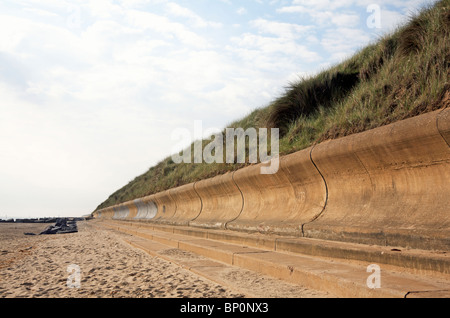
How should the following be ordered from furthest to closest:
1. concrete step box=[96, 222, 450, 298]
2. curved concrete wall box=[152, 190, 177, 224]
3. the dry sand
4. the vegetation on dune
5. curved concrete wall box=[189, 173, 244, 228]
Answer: curved concrete wall box=[152, 190, 177, 224], curved concrete wall box=[189, 173, 244, 228], the vegetation on dune, the dry sand, concrete step box=[96, 222, 450, 298]

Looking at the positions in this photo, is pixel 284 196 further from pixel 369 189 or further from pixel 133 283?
pixel 133 283

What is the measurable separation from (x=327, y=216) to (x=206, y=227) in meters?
4.84

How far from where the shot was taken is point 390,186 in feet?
13.3

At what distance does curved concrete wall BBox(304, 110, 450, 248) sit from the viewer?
11.3 feet

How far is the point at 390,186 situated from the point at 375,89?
2.05 meters

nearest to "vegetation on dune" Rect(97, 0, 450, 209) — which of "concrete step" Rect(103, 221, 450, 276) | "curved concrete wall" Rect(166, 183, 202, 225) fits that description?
"concrete step" Rect(103, 221, 450, 276)

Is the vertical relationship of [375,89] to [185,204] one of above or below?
above

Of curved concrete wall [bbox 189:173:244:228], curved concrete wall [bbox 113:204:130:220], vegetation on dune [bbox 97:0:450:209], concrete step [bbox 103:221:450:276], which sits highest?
vegetation on dune [bbox 97:0:450:209]

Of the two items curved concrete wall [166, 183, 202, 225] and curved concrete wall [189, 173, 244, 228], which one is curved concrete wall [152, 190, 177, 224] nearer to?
curved concrete wall [166, 183, 202, 225]

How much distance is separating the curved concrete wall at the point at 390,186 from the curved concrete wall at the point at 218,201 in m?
3.32

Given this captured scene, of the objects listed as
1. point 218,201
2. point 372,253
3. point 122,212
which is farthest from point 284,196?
point 122,212

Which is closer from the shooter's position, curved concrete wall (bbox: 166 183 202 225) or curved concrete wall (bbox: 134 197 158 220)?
curved concrete wall (bbox: 166 183 202 225)

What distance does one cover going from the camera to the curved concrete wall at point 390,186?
3.44 metres

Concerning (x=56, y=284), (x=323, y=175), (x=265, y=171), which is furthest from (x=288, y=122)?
(x=56, y=284)
